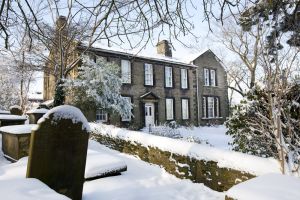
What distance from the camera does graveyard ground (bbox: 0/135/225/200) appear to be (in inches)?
204

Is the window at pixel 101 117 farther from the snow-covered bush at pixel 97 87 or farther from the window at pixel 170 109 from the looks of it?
the window at pixel 170 109

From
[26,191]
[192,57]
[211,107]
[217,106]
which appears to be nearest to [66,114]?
[26,191]

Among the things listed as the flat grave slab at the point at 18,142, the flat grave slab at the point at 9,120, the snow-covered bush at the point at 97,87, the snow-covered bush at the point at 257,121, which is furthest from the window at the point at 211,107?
the flat grave slab at the point at 18,142

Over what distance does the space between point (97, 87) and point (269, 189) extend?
14248 millimetres

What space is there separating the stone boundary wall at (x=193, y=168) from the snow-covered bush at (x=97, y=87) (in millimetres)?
8221

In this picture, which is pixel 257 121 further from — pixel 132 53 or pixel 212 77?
pixel 212 77

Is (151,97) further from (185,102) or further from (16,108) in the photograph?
(16,108)

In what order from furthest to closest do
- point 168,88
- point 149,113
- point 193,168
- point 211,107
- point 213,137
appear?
1. point 211,107
2. point 168,88
3. point 149,113
4. point 213,137
5. point 193,168

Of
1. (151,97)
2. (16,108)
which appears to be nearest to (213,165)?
(16,108)

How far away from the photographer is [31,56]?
19188 millimetres

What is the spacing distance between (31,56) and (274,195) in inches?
733

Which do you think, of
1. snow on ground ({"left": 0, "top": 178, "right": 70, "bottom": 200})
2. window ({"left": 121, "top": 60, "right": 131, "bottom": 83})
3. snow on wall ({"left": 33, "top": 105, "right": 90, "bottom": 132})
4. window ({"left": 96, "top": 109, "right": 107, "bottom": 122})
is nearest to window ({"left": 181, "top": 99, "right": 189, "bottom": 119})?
window ({"left": 121, "top": 60, "right": 131, "bottom": 83})

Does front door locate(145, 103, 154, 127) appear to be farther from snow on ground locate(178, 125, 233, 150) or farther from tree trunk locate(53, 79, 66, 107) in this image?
tree trunk locate(53, 79, 66, 107)

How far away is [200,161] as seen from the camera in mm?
6230
